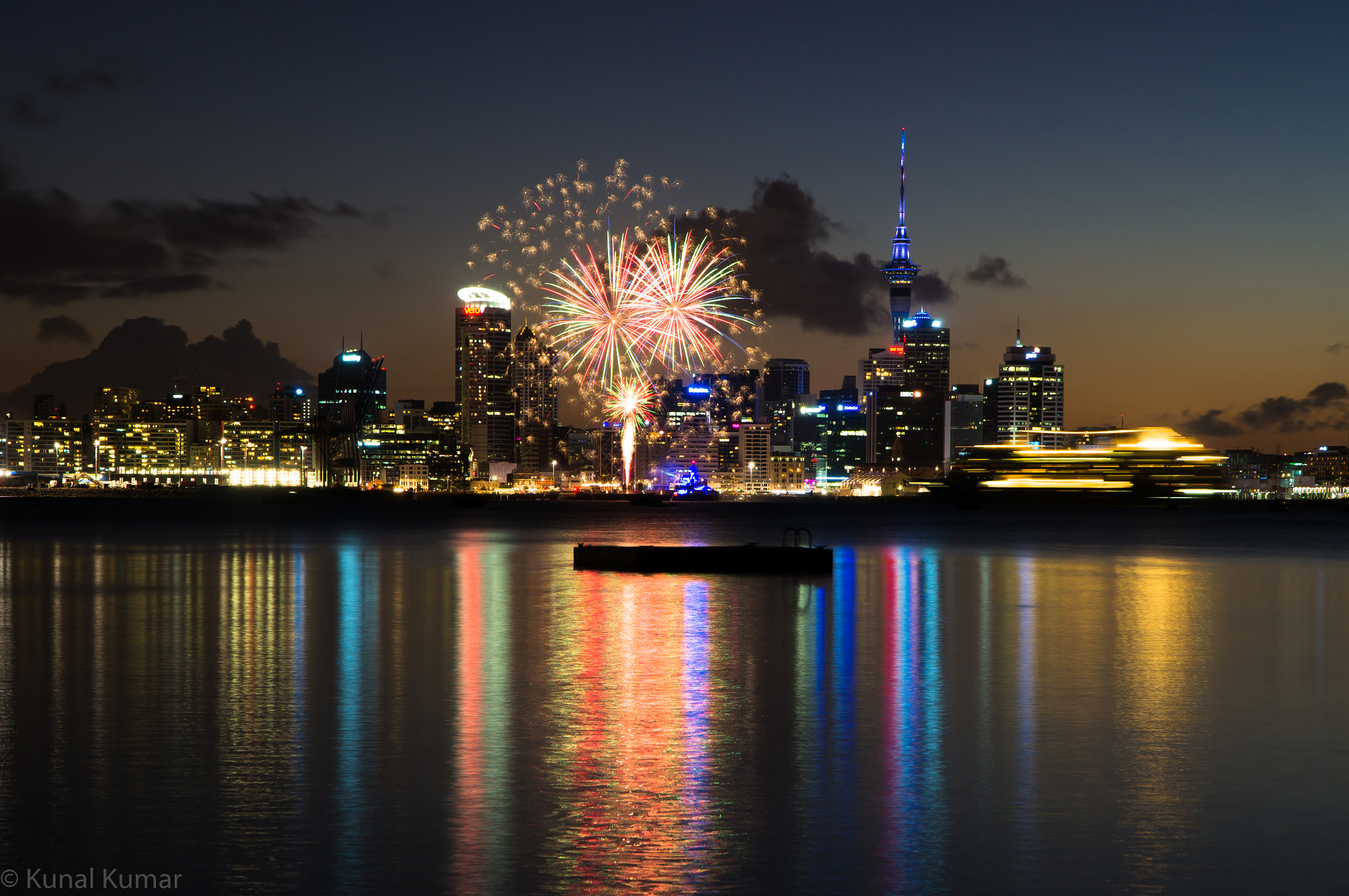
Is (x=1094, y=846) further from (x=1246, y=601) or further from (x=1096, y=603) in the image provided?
(x=1246, y=601)

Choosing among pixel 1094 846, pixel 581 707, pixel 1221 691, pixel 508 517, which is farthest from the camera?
pixel 508 517

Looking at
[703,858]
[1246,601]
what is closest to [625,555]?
[1246,601]

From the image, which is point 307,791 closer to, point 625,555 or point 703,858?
point 703,858

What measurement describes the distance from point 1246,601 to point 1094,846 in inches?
1229

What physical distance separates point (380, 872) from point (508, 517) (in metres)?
140

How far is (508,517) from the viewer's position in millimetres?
149875

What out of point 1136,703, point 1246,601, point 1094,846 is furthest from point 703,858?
point 1246,601

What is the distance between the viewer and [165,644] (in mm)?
26031

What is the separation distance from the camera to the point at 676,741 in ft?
52.9

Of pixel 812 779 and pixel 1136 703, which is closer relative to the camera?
pixel 812 779

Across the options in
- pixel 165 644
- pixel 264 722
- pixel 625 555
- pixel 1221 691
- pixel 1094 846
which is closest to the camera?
pixel 1094 846

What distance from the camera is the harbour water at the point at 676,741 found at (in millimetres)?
11047

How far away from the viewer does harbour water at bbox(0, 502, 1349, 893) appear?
11047mm

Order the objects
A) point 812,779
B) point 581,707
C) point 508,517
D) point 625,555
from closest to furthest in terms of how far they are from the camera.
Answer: point 812,779 → point 581,707 → point 625,555 → point 508,517
